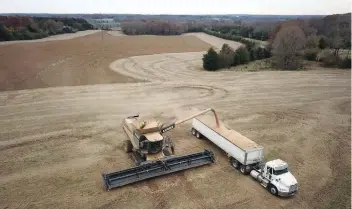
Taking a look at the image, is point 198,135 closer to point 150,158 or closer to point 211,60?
point 150,158

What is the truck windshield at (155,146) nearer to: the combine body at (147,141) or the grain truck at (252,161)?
the combine body at (147,141)

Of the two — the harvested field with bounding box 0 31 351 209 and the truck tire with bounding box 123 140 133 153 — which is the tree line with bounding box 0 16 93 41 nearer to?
the harvested field with bounding box 0 31 351 209

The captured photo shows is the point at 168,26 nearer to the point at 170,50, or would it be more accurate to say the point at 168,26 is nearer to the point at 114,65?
the point at 170,50

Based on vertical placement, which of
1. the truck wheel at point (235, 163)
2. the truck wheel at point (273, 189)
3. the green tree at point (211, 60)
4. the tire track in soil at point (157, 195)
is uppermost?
the green tree at point (211, 60)

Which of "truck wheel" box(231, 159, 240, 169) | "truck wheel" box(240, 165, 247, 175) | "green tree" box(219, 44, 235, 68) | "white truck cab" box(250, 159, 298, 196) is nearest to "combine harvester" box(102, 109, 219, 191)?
"truck wheel" box(231, 159, 240, 169)

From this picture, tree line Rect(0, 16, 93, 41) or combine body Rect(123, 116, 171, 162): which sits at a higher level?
tree line Rect(0, 16, 93, 41)

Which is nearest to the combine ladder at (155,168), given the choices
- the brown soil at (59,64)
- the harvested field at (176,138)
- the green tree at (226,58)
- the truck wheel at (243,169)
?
the harvested field at (176,138)

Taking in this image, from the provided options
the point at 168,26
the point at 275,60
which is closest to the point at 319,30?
the point at 275,60
